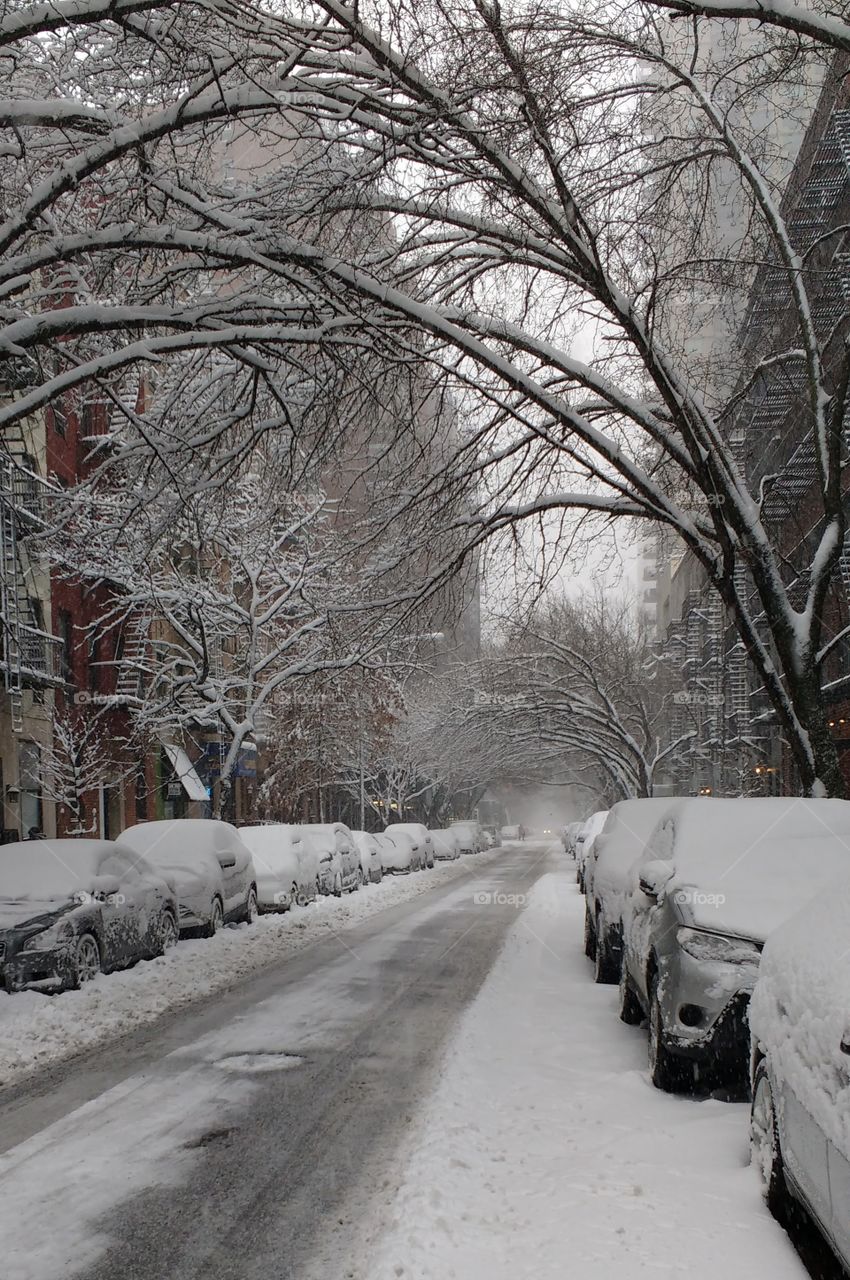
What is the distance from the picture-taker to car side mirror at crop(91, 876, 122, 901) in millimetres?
12266

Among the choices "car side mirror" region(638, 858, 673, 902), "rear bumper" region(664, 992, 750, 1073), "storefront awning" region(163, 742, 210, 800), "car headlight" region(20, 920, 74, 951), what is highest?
"storefront awning" region(163, 742, 210, 800)

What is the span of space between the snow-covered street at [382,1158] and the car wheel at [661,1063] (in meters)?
0.15

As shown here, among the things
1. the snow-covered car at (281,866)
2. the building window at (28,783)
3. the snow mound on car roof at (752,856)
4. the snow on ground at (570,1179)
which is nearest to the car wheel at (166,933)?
the snow-covered car at (281,866)

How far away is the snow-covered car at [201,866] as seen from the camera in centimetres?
1616

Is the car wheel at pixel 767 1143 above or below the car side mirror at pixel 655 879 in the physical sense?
below

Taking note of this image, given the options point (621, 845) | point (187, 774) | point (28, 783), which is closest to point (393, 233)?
point (621, 845)

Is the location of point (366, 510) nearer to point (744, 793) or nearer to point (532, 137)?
point (532, 137)

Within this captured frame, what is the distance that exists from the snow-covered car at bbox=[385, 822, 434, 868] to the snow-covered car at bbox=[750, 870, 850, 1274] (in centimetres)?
3437

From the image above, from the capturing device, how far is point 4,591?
21.5m

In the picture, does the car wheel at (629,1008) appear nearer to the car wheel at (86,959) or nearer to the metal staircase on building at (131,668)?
the car wheel at (86,959)

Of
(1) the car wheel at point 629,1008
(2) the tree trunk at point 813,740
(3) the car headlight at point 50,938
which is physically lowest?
(1) the car wheel at point 629,1008

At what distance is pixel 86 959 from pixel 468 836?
48.7m

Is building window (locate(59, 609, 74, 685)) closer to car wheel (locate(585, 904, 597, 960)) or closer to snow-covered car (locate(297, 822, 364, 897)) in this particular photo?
snow-covered car (locate(297, 822, 364, 897))

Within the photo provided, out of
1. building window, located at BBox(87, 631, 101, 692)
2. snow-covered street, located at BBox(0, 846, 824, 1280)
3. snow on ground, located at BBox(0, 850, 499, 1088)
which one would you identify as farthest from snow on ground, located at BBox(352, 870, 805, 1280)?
building window, located at BBox(87, 631, 101, 692)
